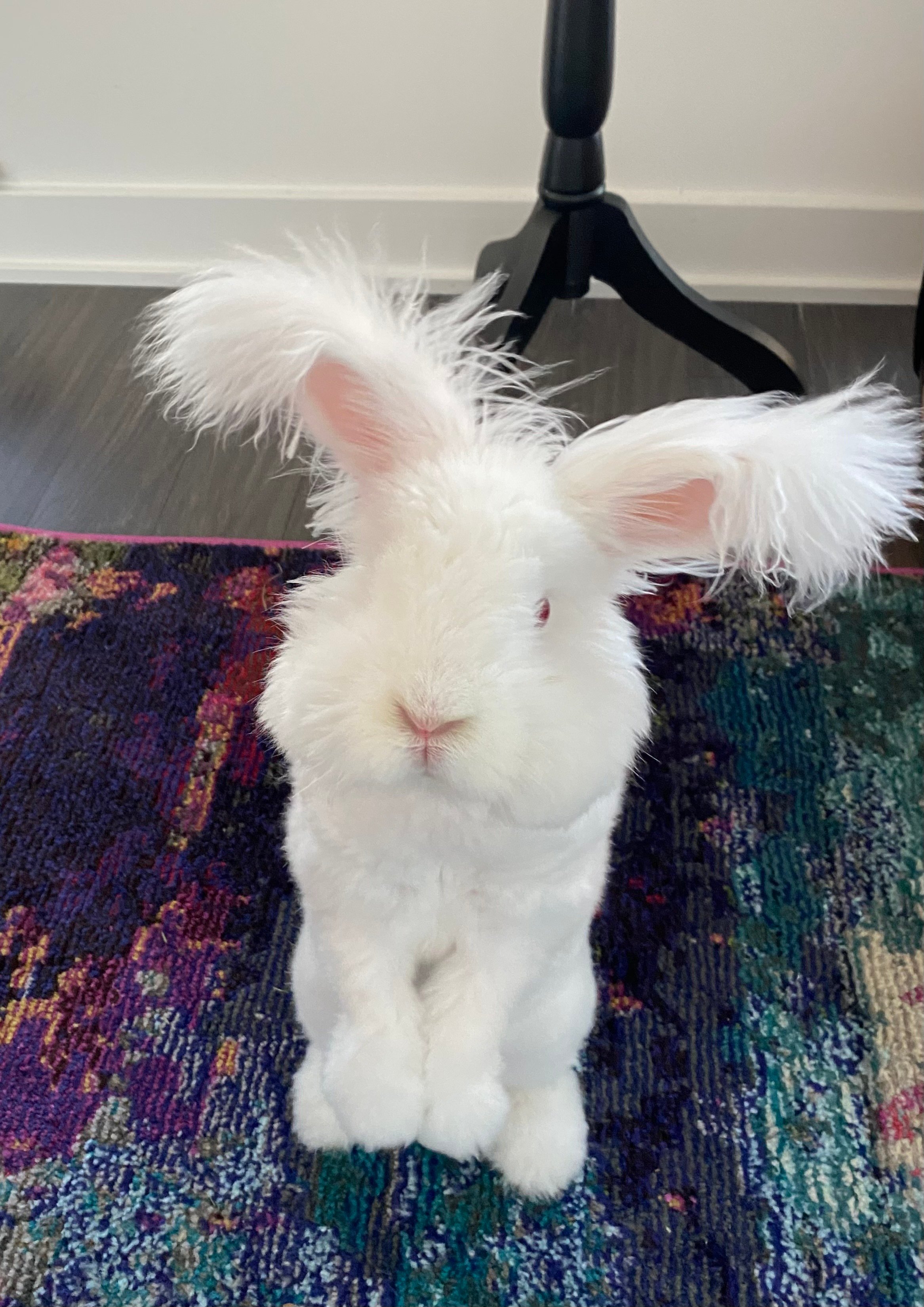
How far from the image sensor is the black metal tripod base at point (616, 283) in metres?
1.34

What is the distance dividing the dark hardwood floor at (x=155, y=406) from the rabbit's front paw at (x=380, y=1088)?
0.95 metres

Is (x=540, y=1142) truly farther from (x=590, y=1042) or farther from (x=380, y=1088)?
(x=380, y=1088)

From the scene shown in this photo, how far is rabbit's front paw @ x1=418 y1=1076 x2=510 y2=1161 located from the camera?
2.09 feet

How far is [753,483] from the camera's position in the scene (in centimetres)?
58

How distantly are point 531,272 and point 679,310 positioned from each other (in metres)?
0.25

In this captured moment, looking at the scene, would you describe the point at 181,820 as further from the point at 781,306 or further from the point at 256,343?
the point at 781,306

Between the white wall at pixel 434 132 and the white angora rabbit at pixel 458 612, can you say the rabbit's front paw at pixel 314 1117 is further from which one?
the white wall at pixel 434 132

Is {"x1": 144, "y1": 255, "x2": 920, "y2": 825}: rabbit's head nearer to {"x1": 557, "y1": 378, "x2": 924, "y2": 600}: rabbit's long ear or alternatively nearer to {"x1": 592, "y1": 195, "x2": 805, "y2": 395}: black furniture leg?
{"x1": 557, "y1": 378, "x2": 924, "y2": 600}: rabbit's long ear

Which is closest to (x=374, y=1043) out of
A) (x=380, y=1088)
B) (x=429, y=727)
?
(x=380, y=1088)

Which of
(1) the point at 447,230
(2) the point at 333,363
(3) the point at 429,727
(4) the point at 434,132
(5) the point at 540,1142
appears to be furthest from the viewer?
(1) the point at 447,230

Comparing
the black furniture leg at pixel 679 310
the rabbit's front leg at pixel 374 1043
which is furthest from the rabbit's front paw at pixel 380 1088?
the black furniture leg at pixel 679 310

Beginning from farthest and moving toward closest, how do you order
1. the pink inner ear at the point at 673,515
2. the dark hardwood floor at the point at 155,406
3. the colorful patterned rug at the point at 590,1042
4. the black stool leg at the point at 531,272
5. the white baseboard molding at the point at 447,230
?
the white baseboard molding at the point at 447,230
the dark hardwood floor at the point at 155,406
the black stool leg at the point at 531,272
the colorful patterned rug at the point at 590,1042
the pink inner ear at the point at 673,515

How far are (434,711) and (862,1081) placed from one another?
27.3 inches

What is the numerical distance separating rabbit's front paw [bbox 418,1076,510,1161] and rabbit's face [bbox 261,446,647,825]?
0.21 meters
